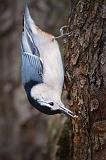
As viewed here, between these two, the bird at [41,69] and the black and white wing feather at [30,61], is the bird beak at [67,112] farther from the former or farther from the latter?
the black and white wing feather at [30,61]

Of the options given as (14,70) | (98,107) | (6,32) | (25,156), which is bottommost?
(25,156)

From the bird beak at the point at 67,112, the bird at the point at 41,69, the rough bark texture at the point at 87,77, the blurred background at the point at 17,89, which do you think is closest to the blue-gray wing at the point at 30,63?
the bird at the point at 41,69

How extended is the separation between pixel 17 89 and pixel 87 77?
9.04 feet

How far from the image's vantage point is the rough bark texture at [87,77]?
11.2 feet

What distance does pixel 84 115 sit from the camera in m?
3.52

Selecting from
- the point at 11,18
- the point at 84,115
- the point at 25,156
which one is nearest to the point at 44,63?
the point at 84,115

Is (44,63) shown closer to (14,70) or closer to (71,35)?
(71,35)

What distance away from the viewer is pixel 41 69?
3.74 meters

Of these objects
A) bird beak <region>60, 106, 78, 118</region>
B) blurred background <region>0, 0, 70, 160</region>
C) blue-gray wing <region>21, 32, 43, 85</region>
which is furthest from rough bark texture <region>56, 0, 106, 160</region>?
blurred background <region>0, 0, 70, 160</region>

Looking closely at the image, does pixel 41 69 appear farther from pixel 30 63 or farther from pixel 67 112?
pixel 67 112

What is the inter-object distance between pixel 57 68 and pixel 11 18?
2.48 meters

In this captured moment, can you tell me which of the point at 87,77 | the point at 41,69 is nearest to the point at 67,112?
the point at 87,77

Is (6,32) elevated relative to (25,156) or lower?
elevated

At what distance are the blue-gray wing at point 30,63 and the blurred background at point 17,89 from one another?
2.02 meters
